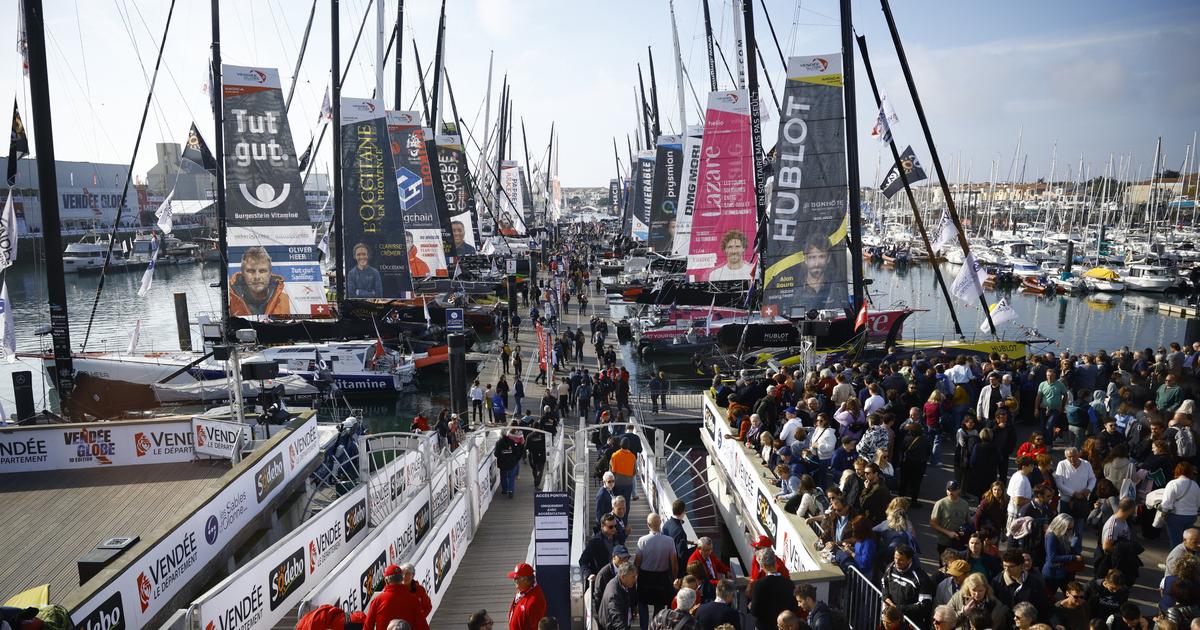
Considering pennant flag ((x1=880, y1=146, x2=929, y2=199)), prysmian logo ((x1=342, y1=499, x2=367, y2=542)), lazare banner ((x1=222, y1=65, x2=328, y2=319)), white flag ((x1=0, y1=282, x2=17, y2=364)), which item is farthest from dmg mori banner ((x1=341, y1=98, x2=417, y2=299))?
prysmian logo ((x1=342, y1=499, x2=367, y2=542))

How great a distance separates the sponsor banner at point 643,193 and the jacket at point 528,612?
36867mm

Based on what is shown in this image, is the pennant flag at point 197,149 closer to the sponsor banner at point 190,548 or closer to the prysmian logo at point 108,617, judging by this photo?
the sponsor banner at point 190,548

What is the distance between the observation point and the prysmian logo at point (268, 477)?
34.3 ft

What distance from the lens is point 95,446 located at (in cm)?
1131

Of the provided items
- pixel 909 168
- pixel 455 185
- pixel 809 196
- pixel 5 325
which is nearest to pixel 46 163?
pixel 5 325

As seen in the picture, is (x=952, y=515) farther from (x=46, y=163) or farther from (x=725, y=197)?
(x=725, y=197)

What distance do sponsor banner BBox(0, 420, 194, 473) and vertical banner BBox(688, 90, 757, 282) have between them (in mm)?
15991

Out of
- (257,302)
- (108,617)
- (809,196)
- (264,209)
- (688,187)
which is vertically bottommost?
(108,617)

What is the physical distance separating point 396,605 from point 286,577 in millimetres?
2417

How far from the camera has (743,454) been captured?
11.1m

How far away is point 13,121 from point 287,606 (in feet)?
34.2

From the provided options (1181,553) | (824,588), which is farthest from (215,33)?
(1181,553)

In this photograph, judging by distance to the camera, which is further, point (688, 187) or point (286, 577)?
point (688, 187)

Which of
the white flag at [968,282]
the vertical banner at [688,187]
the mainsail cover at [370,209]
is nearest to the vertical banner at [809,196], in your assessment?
the white flag at [968,282]
